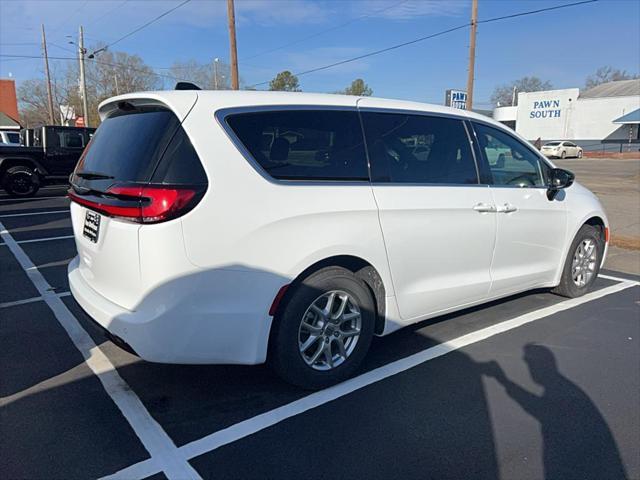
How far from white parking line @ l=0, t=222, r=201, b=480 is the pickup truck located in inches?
408

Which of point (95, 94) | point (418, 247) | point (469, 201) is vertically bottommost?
point (418, 247)

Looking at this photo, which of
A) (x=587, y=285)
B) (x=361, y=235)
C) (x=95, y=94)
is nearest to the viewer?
(x=361, y=235)

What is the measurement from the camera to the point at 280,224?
8.93 ft

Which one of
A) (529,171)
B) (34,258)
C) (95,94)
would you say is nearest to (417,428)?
(529,171)

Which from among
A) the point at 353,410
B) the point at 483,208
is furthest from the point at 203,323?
the point at 483,208

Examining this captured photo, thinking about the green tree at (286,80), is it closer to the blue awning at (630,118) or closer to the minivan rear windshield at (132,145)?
the blue awning at (630,118)

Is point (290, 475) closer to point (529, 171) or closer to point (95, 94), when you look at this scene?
point (529, 171)

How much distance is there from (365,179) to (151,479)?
211 cm

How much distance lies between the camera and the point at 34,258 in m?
6.64

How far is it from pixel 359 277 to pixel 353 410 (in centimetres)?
85

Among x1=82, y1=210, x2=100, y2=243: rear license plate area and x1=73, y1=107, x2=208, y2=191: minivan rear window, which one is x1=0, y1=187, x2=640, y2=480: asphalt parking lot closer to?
x1=82, y1=210, x2=100, y2=243: rear license plate area

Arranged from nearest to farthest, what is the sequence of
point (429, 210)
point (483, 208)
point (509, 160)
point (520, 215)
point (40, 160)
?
point (429, 210) < point (483, 208) < point (520, 215) < point (509, 160) < point (40, 160)

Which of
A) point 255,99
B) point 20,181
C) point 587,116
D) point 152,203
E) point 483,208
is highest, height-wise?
point 587,116

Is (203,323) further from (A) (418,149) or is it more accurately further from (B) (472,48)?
(B) (472,48)
